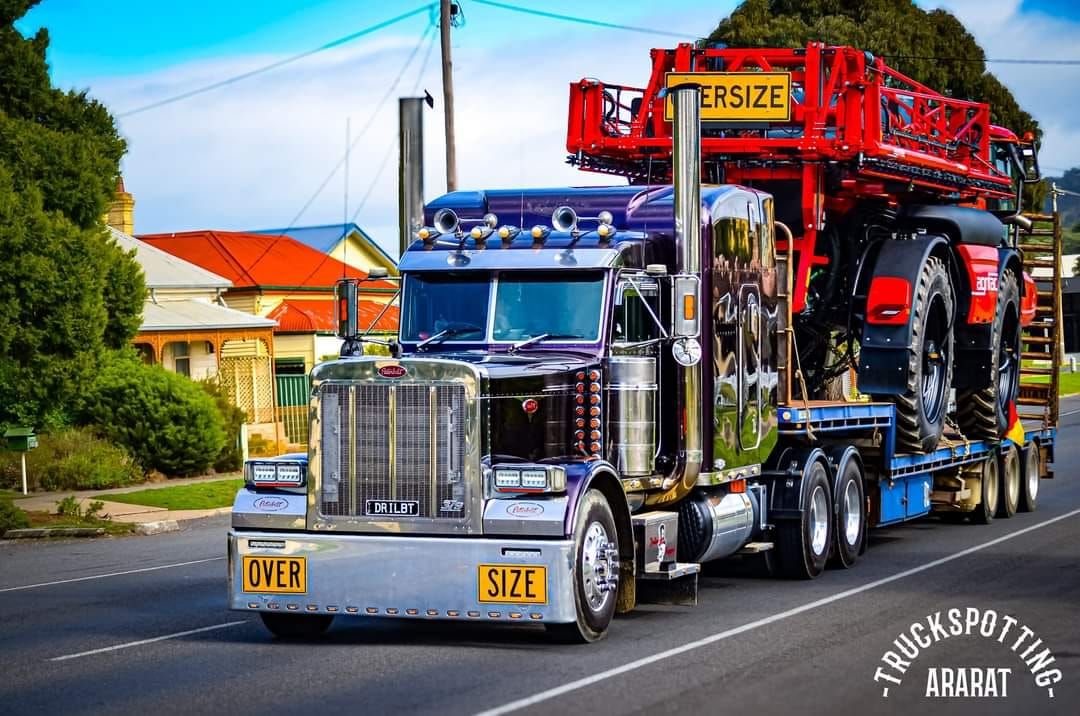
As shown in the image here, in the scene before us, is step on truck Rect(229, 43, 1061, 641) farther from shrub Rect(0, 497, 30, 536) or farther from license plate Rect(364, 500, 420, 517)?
shrub Rect(0, 497, 30, 536)

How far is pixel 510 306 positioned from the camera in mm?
12227

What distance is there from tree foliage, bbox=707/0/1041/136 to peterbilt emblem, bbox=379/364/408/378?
38896 millimetres

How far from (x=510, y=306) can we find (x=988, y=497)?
10.2 m

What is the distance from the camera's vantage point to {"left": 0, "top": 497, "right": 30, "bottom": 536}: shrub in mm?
20750

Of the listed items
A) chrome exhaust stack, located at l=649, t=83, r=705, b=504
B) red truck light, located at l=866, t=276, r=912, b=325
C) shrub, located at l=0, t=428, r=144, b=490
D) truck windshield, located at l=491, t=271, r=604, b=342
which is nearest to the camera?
truck windshield, located at l=491, t=271, r=604, b=342

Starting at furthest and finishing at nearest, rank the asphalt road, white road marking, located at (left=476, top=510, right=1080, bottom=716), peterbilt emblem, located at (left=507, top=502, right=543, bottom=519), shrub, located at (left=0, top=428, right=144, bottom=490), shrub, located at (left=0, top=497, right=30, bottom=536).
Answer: shrub, located at (left=0, top=428, right=144, bottom=490) < shrub, located at (left=0, top=497, right=30, bottom=536) < peterbilt emblem, located at (left=507, top=502, right=543, bottom=519) < the asphalt road < white road marking, located at (left=476, top=510, right=1080, bottom=716)

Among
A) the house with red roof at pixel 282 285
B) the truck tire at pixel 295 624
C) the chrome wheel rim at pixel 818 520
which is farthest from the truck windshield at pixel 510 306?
the house with red roof at pixel 282 285

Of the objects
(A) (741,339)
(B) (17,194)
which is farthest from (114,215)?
(A) (741,339)

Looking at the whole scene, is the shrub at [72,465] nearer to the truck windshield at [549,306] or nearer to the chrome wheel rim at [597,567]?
the truck windshield at [549,306]

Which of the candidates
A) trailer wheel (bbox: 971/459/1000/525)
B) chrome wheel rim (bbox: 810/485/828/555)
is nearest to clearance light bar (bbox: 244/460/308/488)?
chrome wheel rim (bbox: 810/485/828/555)

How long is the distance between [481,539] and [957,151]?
35.2ft

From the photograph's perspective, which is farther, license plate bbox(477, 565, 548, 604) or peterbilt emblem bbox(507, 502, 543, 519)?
peterbilt emblem bbox(507, 502, 543, 519)

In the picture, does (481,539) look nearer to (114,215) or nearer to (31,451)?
(31,451)

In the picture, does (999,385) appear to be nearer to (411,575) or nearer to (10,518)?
(411,575)
